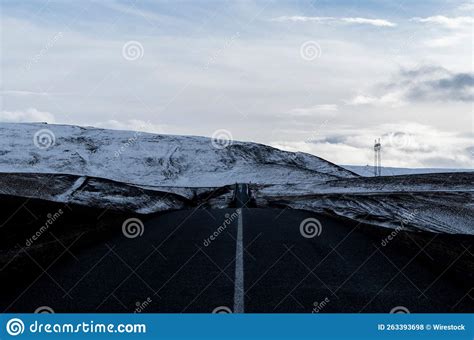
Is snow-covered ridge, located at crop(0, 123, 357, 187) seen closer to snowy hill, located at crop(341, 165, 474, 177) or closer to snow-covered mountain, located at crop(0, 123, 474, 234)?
snow-covered mountain, located at crop(0, 123, 474, 234)

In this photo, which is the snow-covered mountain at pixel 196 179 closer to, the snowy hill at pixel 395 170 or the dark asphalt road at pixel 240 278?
the dark asphalt road at pixel 240 278

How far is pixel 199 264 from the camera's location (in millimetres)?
12430

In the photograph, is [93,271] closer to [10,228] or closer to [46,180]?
[10,228]

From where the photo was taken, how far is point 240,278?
1074 centimetres

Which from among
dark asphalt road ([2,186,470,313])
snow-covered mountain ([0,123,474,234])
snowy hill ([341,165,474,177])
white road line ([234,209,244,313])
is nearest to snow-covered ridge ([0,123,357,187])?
snow-covered mountain ([0,123,474,234])

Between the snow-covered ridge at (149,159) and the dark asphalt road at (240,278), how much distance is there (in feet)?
274

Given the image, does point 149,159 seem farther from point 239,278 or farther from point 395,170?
point 239,278

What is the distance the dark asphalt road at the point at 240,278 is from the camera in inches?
346

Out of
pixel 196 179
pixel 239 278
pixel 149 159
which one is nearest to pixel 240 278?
pixel 239 278

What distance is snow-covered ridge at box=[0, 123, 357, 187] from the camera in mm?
108125

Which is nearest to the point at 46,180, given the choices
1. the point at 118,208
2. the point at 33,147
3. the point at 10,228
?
the point at 118,208

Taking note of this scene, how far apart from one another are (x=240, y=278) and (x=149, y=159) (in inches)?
4453

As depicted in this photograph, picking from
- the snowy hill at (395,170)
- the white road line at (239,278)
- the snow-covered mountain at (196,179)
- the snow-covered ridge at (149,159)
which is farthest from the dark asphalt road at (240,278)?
the snowy hill at (395,170)

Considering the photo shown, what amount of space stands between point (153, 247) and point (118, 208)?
55.3ft
